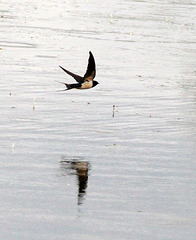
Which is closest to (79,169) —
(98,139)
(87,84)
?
(98,139)

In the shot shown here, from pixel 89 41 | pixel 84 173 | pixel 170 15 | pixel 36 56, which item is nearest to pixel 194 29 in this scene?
pixel 170 15

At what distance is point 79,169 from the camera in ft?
38.3

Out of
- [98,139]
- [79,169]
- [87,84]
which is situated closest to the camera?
[79,169]

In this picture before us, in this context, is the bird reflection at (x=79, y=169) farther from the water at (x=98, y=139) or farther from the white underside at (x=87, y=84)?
the white underside at (x=87, y=84)

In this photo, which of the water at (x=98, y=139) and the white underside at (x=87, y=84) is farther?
the white underside at (x=87, y=84)

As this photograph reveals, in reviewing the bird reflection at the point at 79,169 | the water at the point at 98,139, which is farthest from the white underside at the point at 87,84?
the bird reflection at the point at 79,169

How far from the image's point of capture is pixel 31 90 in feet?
57.8

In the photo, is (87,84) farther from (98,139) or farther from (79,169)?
(79,169)

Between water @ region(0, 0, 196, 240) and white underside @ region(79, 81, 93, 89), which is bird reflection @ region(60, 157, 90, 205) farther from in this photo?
white underside @ region(79, 81, 93, 89)

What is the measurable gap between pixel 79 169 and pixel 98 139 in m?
2.04

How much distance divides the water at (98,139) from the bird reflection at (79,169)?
2cm

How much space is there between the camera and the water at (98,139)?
374 inches

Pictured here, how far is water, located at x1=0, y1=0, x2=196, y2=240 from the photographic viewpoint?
950cm

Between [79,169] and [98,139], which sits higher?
[79,169]
